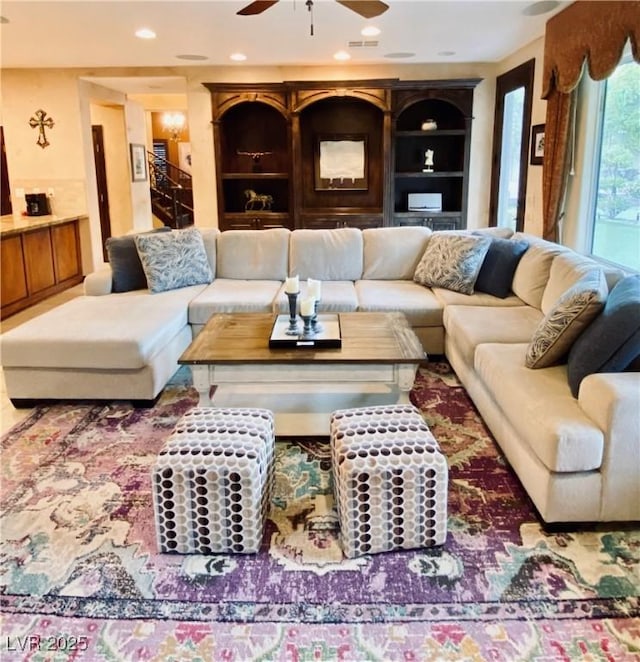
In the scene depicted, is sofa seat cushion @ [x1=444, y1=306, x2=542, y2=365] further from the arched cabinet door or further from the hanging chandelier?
the hanging chandelier

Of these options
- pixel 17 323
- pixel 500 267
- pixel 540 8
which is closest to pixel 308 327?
pixel 500 267

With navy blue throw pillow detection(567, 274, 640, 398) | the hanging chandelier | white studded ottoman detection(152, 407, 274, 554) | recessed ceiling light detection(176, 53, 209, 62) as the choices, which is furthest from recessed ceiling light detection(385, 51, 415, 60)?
the hanging chandelier

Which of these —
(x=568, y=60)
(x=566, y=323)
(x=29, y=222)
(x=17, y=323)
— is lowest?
(x=17, y=323)

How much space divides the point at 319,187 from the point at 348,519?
242 inches

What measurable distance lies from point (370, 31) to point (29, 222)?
13.2 feet

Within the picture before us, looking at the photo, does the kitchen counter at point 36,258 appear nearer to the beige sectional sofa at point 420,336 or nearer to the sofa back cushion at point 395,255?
the beige sectional sofa at point 420,336

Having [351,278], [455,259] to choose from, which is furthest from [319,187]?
[455,259]

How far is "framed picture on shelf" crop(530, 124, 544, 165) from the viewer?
5492 mm

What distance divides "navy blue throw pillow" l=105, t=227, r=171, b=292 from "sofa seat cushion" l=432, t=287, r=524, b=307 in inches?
92.5

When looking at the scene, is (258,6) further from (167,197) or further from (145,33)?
(167,197)

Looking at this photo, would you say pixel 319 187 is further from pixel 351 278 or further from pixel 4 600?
pixel 4 600

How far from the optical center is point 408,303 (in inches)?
166

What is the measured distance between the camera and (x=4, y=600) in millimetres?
2008

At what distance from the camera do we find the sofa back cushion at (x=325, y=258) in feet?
16.3
